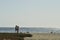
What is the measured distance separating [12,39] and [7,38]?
Answer: 618 mm

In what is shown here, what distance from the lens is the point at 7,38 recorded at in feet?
77.5

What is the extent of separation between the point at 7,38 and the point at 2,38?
542 millimetres

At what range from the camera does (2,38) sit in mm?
23406

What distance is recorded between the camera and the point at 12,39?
23344 millimetres

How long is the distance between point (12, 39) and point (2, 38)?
1.05m
